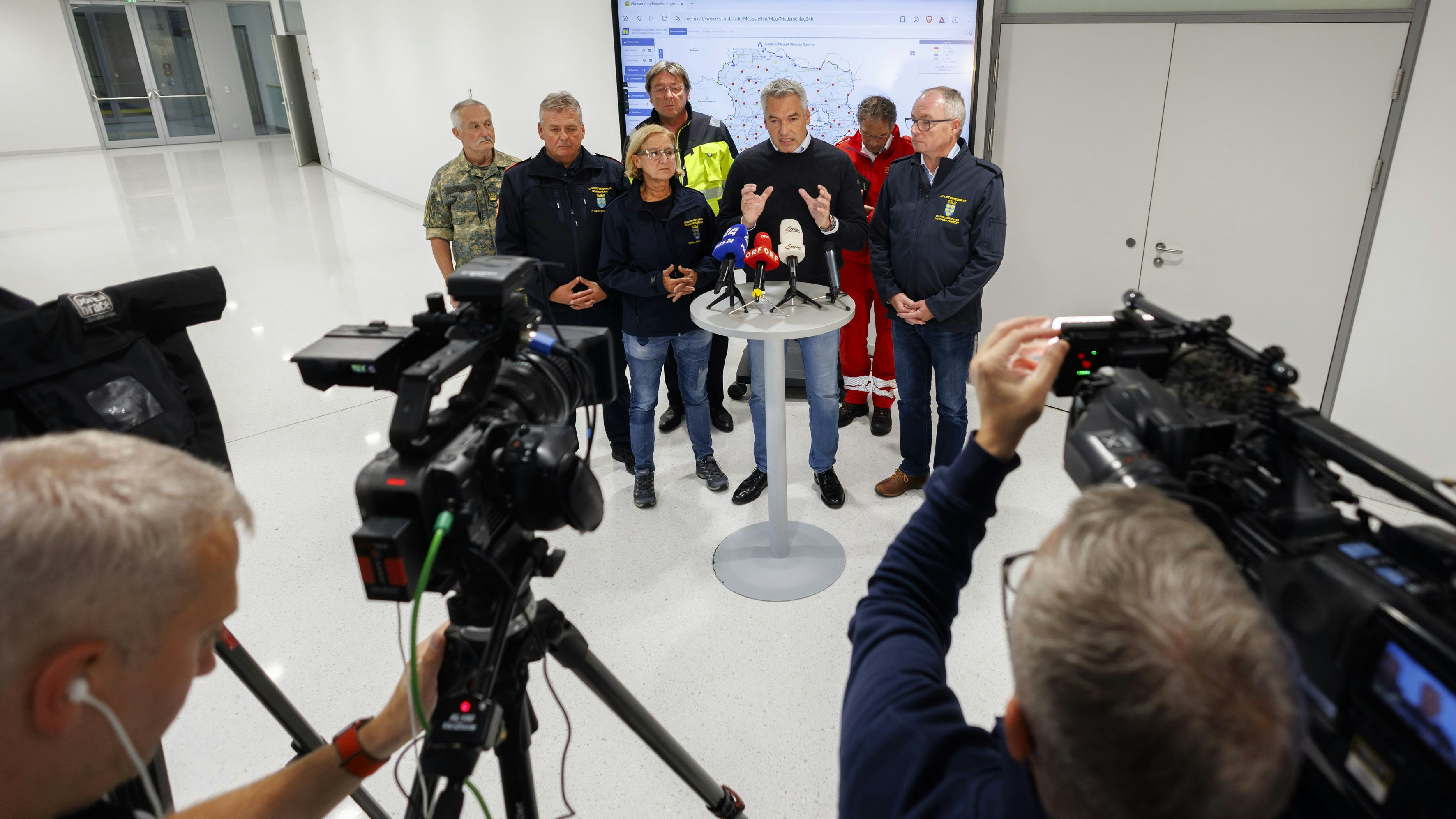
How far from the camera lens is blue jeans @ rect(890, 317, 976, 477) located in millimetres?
2932

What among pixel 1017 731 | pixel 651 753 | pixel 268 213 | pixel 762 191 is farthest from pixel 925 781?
pixel 268 213

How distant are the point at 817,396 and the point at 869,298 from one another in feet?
3.32

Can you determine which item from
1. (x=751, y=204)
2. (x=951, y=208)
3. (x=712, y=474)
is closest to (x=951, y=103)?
(x=951, y=208)

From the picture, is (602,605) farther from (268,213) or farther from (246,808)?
(268,213)

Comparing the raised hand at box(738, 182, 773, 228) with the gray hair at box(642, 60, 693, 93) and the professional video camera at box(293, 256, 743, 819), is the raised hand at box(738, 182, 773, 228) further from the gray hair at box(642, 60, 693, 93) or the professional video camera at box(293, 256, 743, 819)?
the professional video camera at box(293, 256, 743, 819)

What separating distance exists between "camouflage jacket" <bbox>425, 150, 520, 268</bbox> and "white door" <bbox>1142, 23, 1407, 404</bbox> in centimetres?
285

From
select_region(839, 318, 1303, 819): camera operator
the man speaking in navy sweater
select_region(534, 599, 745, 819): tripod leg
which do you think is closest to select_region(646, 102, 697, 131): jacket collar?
the man speaking in navy sweater

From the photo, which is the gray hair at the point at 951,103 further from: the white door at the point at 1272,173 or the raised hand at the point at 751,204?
the white door at the point at 1272,173

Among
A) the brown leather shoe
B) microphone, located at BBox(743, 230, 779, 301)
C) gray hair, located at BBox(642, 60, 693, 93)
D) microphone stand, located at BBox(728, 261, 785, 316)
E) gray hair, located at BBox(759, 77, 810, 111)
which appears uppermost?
gray hair, located at BBox(642, 60, 693, 93)

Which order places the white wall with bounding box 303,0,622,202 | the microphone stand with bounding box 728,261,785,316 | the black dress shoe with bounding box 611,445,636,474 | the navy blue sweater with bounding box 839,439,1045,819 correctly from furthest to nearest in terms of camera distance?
the white wall with bounding box 303,0,622,202, the black dress shoe with bounding box 611,445,636,474, the microphone stand with bounding box 728,261,785,316, the navy blue sweater with bounding box 839,439,1045,819

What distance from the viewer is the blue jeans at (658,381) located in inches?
120

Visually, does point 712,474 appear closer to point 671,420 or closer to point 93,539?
point 671,420

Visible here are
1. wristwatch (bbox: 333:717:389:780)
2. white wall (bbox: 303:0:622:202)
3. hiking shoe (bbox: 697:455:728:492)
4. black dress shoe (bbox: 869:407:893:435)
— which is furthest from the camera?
white wall (bbox: 303:0:622:202)

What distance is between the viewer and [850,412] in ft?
12.4
